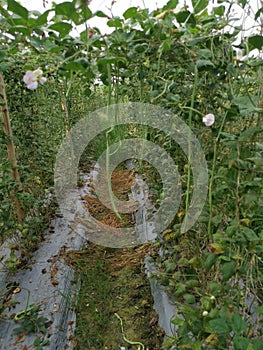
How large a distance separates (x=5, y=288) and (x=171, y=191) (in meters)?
0.93

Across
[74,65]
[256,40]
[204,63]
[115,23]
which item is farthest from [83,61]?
[256,40]

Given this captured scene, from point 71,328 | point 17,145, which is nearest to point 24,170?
point 17,145

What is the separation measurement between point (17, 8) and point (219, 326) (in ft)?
2.73

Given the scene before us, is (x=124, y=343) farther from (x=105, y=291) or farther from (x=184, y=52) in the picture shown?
(x=184, y=52)

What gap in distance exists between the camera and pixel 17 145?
7.45 feet

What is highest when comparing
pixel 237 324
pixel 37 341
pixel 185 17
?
pixel 185 17

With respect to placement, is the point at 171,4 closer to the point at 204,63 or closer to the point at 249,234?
the point at 204,63

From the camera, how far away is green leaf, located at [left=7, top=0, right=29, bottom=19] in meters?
0.75

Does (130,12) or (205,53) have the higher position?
(130,12)

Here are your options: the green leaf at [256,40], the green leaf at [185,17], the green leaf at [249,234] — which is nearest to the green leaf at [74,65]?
the green leaf at [185,17]

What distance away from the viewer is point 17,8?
0.77 metres

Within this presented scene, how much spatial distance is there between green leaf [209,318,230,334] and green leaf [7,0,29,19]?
2.64ft

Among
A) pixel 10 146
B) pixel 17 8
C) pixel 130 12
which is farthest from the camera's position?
pixel 10 146

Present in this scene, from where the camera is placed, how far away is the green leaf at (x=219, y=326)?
854 mm
